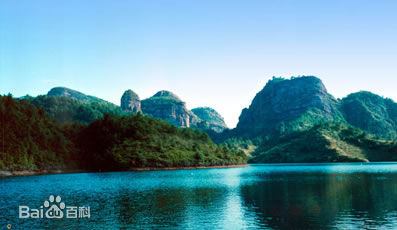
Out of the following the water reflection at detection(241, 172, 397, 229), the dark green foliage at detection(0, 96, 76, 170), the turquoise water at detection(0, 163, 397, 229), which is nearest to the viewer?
the water reflection at detection(241, 172, 397, 229)

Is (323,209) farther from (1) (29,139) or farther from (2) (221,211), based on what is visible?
(1) (29,139)

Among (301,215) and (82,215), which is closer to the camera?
(301,215)

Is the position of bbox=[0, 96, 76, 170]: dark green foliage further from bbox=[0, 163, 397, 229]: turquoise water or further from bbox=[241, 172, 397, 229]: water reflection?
bbox=[241, 172, 397, 229]: water reflection

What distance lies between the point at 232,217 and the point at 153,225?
37.5 ft

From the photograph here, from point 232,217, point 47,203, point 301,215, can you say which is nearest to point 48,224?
point 47,203

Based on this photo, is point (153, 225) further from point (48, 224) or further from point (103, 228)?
point (48, 224)

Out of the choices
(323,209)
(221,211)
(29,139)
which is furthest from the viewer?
(29,139)

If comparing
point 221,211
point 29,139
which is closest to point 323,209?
point 221,211

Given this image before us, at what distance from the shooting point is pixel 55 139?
625ft

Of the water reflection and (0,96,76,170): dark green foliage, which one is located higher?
(0,96,76,170): dark green foliage

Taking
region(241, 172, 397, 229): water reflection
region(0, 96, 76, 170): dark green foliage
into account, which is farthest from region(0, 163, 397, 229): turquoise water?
region(0, 96, 76, 170): dark green foliage

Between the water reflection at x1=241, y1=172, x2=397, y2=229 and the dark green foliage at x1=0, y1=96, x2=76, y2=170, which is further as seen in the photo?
the dark green foliage at x1=0, y1=96, x2=76, y2=170

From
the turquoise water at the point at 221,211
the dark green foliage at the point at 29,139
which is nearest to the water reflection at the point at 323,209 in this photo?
the turquoise water at the point at 221,211

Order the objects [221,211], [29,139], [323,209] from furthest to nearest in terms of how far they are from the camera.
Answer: [29,139], [221,211], [323,209]
